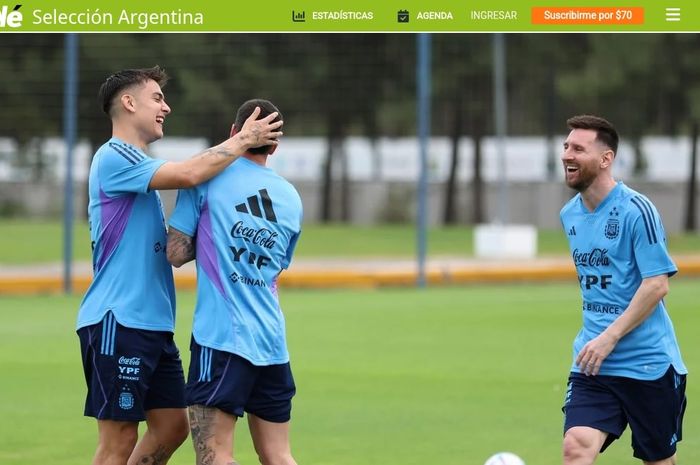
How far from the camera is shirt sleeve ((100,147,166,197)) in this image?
6379 mm

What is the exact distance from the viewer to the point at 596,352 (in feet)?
21.4

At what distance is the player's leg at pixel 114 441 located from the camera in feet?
21.1

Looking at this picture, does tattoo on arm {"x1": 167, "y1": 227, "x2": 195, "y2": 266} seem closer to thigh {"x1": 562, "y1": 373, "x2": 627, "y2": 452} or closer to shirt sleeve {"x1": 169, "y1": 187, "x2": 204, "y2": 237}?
shirt sleeve {"x1": 169, "y1": 187, "x2": 204, "y2": 237}

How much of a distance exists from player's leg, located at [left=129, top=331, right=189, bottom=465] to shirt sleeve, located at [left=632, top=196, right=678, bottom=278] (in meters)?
2.27

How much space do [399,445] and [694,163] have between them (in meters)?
31.0

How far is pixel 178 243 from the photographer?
20.5ft

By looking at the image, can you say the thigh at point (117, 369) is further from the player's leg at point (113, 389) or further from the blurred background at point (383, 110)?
the blurred background at point (383, 110)

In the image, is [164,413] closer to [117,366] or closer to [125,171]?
[117,366]

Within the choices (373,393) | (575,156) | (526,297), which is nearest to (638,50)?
(526,297)

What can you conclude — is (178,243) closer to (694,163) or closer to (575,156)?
(575,156)
